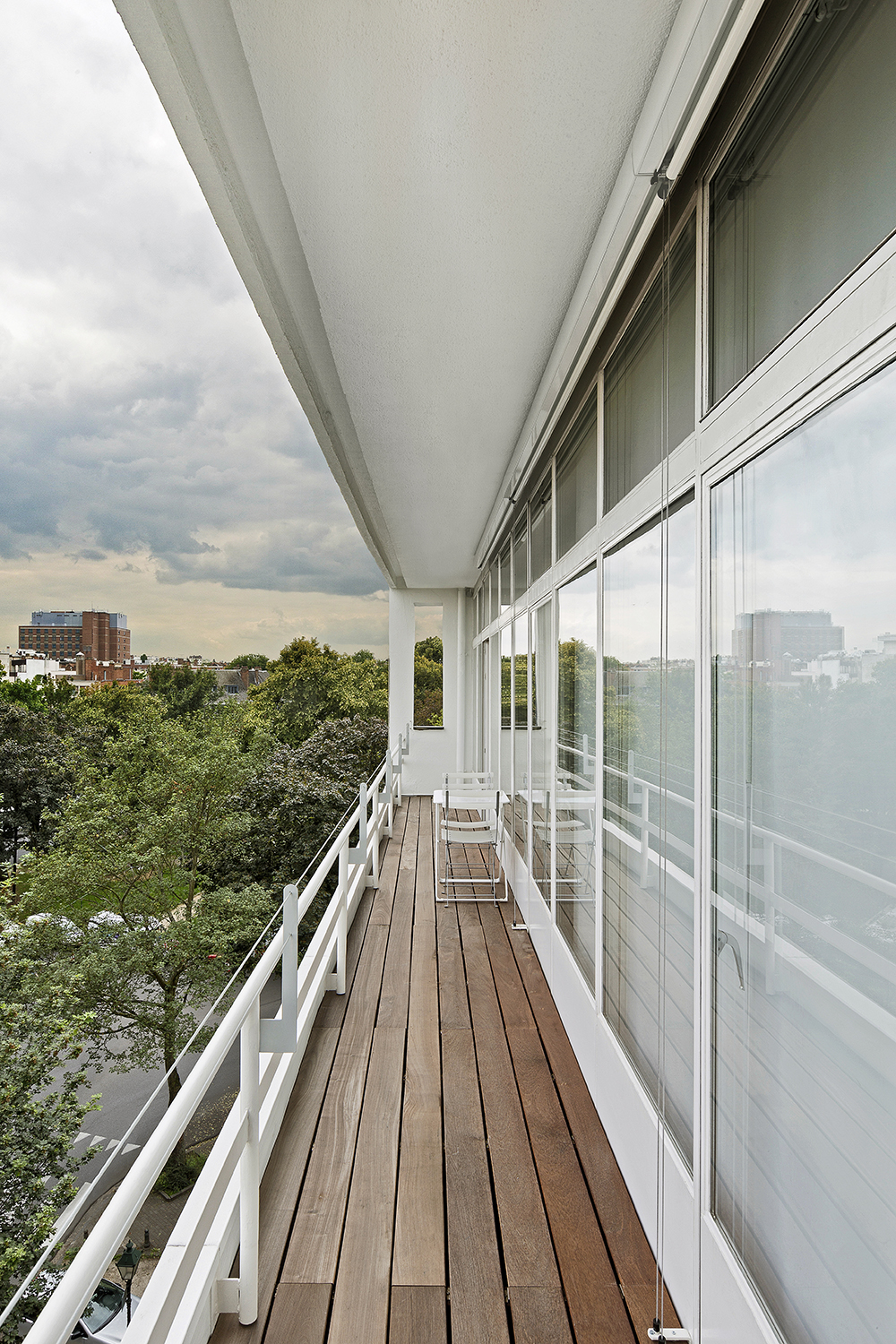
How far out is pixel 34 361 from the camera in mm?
55250

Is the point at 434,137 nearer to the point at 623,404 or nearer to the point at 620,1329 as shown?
the point at 623,404

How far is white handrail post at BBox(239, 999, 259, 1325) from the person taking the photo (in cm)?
142

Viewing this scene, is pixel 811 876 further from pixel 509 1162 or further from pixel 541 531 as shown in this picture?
pixel 541 531

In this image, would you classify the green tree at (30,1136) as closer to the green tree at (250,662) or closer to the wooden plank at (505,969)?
the wooden plank at (505,969)

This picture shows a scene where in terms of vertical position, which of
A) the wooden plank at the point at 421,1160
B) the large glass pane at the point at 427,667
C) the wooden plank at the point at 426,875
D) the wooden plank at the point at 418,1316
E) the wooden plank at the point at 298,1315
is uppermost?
the large glass pane at the point at 427,667

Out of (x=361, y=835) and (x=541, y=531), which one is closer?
(x=541, y=531)

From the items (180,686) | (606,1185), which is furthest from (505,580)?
(180,686)

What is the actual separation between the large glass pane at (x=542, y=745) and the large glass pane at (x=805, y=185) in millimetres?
2032

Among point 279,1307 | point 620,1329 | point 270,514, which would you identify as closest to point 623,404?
point 620,1329

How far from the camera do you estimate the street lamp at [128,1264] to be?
3.06 ft

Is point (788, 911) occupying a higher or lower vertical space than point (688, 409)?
lower

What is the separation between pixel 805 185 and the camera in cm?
95

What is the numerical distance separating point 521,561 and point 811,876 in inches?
135

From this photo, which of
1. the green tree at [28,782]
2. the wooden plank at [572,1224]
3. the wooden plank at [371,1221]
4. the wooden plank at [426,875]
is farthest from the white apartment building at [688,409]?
the green tree at [28,782]
